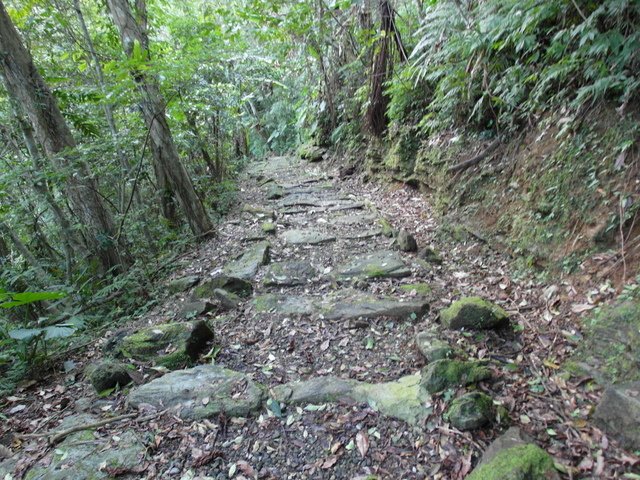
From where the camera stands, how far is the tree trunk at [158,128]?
211 inches

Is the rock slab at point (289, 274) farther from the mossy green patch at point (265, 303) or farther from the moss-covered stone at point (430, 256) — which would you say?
the moss-covered stone at point (430, 256)

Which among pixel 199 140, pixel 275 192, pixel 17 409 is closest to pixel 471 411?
pixel 17 409

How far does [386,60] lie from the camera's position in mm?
7766

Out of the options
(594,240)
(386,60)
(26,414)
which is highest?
(386,60)

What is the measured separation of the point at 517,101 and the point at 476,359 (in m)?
3.09

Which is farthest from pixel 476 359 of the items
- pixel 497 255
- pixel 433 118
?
pixel 433 118

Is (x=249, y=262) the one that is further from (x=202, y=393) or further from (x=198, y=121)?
(x=198, y=121)

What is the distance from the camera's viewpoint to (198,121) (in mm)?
8867

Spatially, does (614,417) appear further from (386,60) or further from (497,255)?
(386,60)

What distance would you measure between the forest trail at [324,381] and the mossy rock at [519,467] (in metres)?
0.23

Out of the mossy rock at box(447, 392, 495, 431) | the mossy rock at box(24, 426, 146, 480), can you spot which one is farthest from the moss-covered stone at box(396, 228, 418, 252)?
the mossy rock at box(24, 426, 146, 480)

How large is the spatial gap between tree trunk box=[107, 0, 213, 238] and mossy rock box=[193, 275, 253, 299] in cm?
203

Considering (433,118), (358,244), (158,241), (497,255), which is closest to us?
(497,255)

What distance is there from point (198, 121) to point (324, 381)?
763 cm
